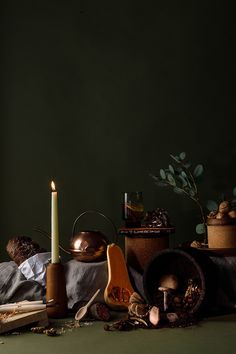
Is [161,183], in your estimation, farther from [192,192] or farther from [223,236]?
[223,236]

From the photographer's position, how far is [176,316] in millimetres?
1627

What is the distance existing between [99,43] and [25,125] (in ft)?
1.60

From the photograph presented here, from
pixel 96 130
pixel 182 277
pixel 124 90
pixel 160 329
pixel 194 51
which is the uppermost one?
pixel 194 51

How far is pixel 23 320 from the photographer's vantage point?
1.56 metres

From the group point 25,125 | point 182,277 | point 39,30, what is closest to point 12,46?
point 39,30

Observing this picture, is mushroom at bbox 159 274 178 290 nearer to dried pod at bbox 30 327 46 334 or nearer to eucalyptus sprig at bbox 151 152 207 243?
eucalyptus sprig at bbox 151 152 207 243

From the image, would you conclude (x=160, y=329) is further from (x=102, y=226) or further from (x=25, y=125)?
(x=25, y=125)

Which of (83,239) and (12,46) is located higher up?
(12,46)

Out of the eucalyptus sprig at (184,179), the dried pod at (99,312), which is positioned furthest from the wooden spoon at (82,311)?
the eucalyptus sprig at (184,179)

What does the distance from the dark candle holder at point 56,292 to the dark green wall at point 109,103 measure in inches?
27.3

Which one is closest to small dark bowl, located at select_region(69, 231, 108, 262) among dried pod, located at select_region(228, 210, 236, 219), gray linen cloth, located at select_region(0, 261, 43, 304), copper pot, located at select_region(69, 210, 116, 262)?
copper pot, located at select_region(69, 210, 116, 262)

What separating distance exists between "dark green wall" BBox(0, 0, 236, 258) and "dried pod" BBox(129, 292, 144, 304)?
67 centimetres

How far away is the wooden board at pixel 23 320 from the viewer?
1.54 meters

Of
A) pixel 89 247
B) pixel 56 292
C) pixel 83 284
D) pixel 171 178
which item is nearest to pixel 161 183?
pixel 171 178
